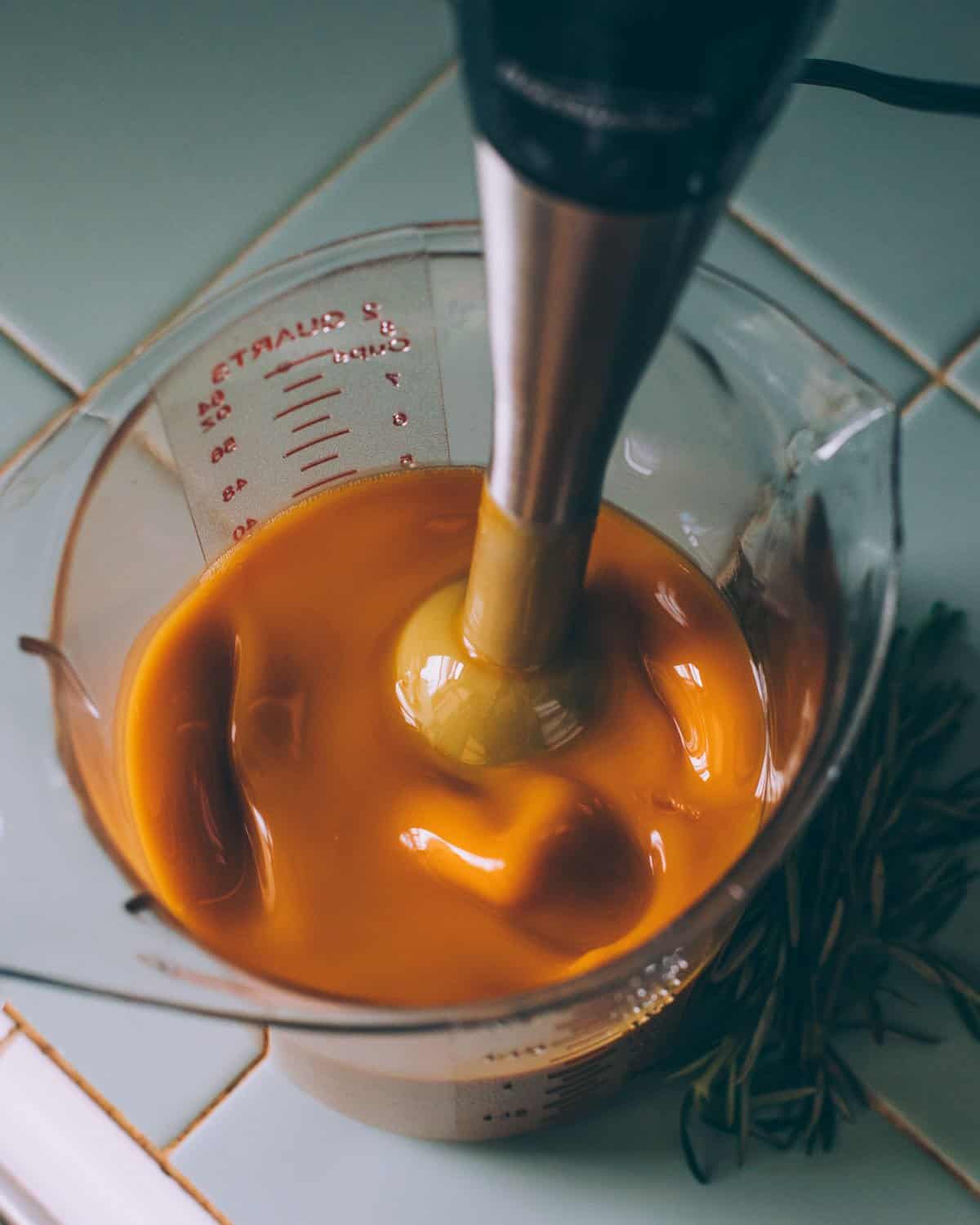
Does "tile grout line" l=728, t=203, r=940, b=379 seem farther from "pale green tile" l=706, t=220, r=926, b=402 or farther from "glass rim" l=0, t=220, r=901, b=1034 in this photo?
"glass rim" l=0, t=220, r=901, b=1034

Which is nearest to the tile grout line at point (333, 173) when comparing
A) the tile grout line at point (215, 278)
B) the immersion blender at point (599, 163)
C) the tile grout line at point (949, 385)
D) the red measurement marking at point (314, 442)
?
the tile grout line at point (215, 278)

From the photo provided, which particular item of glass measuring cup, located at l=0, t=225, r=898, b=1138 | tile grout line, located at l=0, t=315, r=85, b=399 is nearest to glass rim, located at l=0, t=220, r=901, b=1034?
glass measuring cup, located at l=0, t=225, r=898, b=1138

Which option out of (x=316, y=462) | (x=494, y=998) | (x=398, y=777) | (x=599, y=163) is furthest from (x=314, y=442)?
(x=599, y=163)

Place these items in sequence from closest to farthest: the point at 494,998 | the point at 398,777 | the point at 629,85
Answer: the point at 629,85 < the point at 494,998 < the point at 398,777

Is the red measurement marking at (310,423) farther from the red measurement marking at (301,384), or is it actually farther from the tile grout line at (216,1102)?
A: the tile grout line at (216,1102)

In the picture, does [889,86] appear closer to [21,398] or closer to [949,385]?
[949,385]

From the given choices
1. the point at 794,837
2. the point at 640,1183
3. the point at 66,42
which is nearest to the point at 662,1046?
the point at 640,1183
